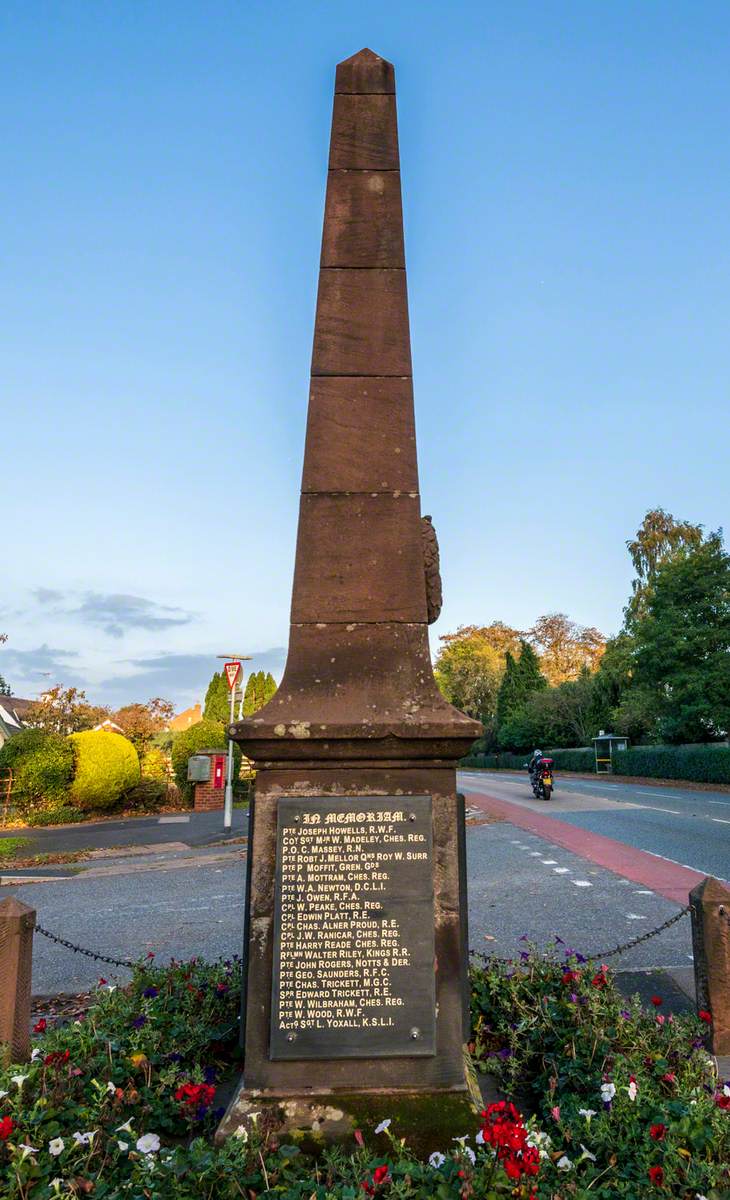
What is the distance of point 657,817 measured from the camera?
1802 cm

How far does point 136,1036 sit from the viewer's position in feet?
12.5

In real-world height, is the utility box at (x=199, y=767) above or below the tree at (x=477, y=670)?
below

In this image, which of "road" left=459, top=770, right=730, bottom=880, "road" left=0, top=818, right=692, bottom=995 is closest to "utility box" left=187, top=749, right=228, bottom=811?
"road" left=0, top=818, right=692, bottom=995

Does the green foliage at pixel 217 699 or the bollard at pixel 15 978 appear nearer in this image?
the bollard at pixel 15 978

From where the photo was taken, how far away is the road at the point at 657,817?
1237 centimetres

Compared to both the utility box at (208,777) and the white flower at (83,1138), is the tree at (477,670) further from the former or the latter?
the white flower at (83,1138)

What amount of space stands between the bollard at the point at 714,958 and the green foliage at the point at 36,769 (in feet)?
64.4

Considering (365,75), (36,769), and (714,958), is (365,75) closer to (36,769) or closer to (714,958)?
(714,958)

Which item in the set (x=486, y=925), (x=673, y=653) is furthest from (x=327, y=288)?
(x=673, y=653)

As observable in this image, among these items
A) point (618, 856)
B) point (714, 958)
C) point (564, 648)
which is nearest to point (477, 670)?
point (564, 648)

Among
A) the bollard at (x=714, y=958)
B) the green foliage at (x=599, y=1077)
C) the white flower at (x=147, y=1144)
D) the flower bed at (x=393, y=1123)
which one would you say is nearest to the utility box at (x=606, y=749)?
the bollard at (x=714, y=958)

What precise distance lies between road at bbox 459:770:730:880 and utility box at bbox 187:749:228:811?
8.69 m

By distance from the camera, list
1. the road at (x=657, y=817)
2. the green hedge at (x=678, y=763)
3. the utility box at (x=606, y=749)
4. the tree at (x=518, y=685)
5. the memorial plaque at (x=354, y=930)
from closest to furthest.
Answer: the memorial plaque at (x=354, y=930), the road at (x=657, y=817), the green hedge at (x=678, y=763), the utility box at (x=606, y=749), the tree at (x=518, y=685)

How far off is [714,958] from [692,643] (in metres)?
30.6
